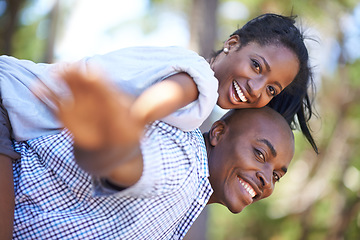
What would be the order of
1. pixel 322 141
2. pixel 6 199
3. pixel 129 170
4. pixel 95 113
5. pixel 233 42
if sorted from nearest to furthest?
pixel 95 113, pixel 129 170, pixel 6 199, pixel 233 42, pixel 322 141

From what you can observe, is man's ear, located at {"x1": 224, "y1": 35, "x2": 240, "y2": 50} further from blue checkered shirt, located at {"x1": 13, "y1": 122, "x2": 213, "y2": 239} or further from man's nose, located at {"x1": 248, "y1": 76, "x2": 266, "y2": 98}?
blue checkered shirt, located at {"x1": 13, "y1": 122, "x2": 213, "y2": 239}

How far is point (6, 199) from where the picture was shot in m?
2.17

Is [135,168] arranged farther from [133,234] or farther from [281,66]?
[281,66]

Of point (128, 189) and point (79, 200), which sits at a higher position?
point (128, 189)

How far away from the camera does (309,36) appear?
11.1ft

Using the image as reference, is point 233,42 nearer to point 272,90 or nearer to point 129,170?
point 272,90

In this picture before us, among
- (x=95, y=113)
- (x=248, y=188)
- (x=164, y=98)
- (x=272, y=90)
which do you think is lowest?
(x=248, y=188)

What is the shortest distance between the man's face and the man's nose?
0.56ft

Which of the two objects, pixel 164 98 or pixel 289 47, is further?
pixel 289 47

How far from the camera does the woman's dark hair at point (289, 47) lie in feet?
9.82

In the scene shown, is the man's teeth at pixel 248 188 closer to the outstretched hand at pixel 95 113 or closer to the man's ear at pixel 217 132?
the man's ear at pixel 217 132

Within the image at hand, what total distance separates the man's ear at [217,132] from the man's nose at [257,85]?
11.4 inches

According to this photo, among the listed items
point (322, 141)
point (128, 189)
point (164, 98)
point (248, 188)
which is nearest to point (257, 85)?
point (248, 188)

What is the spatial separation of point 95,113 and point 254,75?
1592 mm
